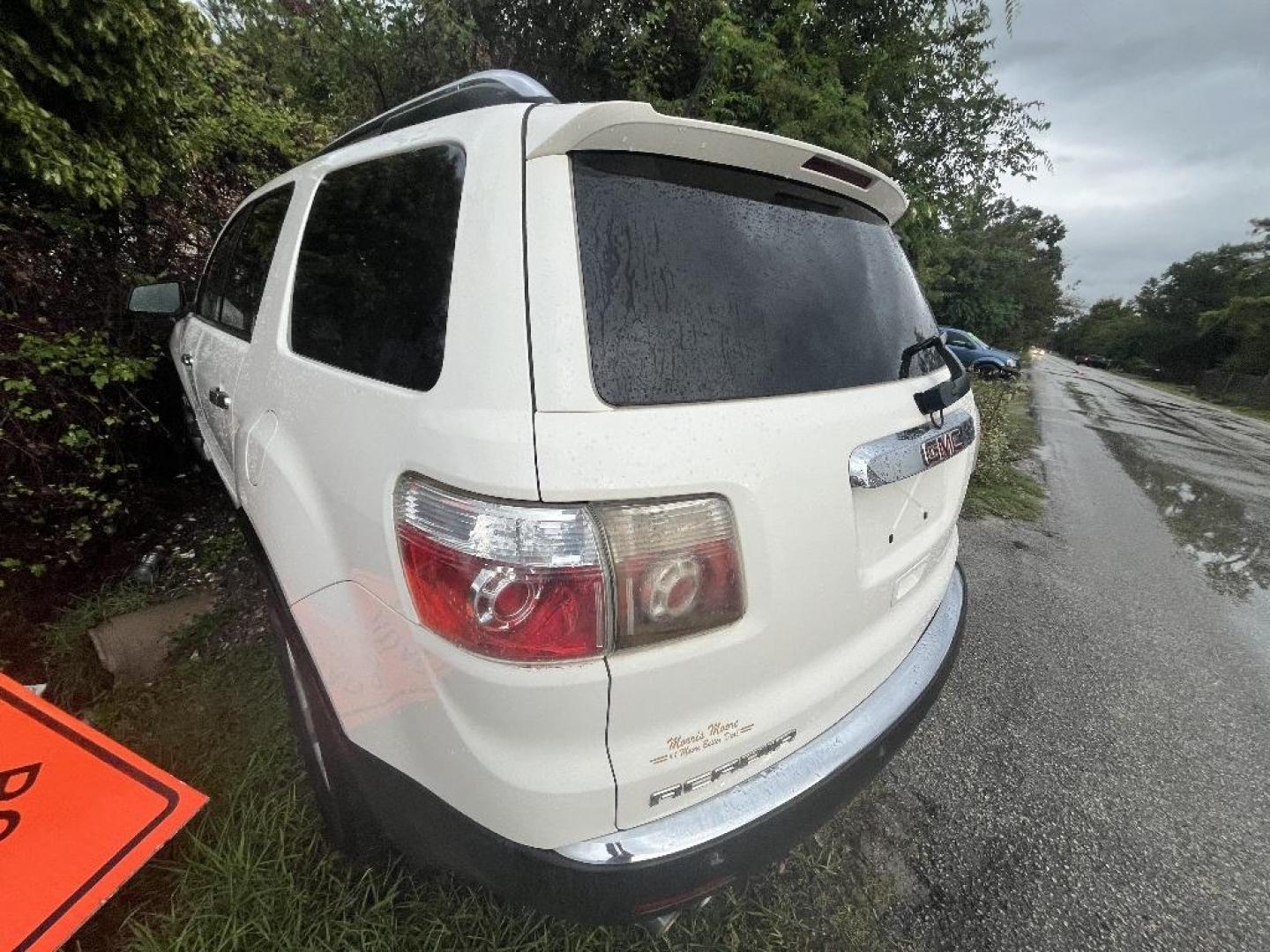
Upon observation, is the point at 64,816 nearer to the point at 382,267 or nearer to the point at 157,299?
the point at 382,267

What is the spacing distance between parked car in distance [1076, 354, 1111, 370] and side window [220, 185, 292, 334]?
3306 inches

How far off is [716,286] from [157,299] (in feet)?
9.45

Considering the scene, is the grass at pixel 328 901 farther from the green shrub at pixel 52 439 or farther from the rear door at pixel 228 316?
the green shrub at pixel 52 439

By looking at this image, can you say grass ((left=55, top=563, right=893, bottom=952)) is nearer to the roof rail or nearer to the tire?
the tire

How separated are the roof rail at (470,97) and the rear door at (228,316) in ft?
1.89

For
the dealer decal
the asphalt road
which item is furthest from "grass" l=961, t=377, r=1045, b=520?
the dealer decal

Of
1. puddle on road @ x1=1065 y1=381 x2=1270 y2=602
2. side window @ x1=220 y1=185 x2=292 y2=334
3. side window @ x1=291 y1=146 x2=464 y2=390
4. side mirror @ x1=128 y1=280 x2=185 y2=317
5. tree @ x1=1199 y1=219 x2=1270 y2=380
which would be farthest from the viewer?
tree @ x1=1199 y1=219 x2=1270 y2=380

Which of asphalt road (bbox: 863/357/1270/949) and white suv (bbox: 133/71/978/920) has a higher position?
white suv (bbox: 133/71/978/920)

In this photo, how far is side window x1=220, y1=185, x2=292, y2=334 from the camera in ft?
6.47

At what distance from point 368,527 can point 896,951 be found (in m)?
1.76

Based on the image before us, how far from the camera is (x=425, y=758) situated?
1086mm

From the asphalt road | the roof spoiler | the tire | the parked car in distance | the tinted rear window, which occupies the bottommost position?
Answer: the parked car in distance

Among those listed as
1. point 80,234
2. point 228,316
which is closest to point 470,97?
point 228,316

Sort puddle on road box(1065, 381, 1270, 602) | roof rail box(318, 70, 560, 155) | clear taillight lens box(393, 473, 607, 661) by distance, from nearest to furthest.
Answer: clear taillight lens box(393, 473, 607, 661) < roof rail box(318, 70, 560, 155) < puddle on road box(1065, 381, 1270, 602)
